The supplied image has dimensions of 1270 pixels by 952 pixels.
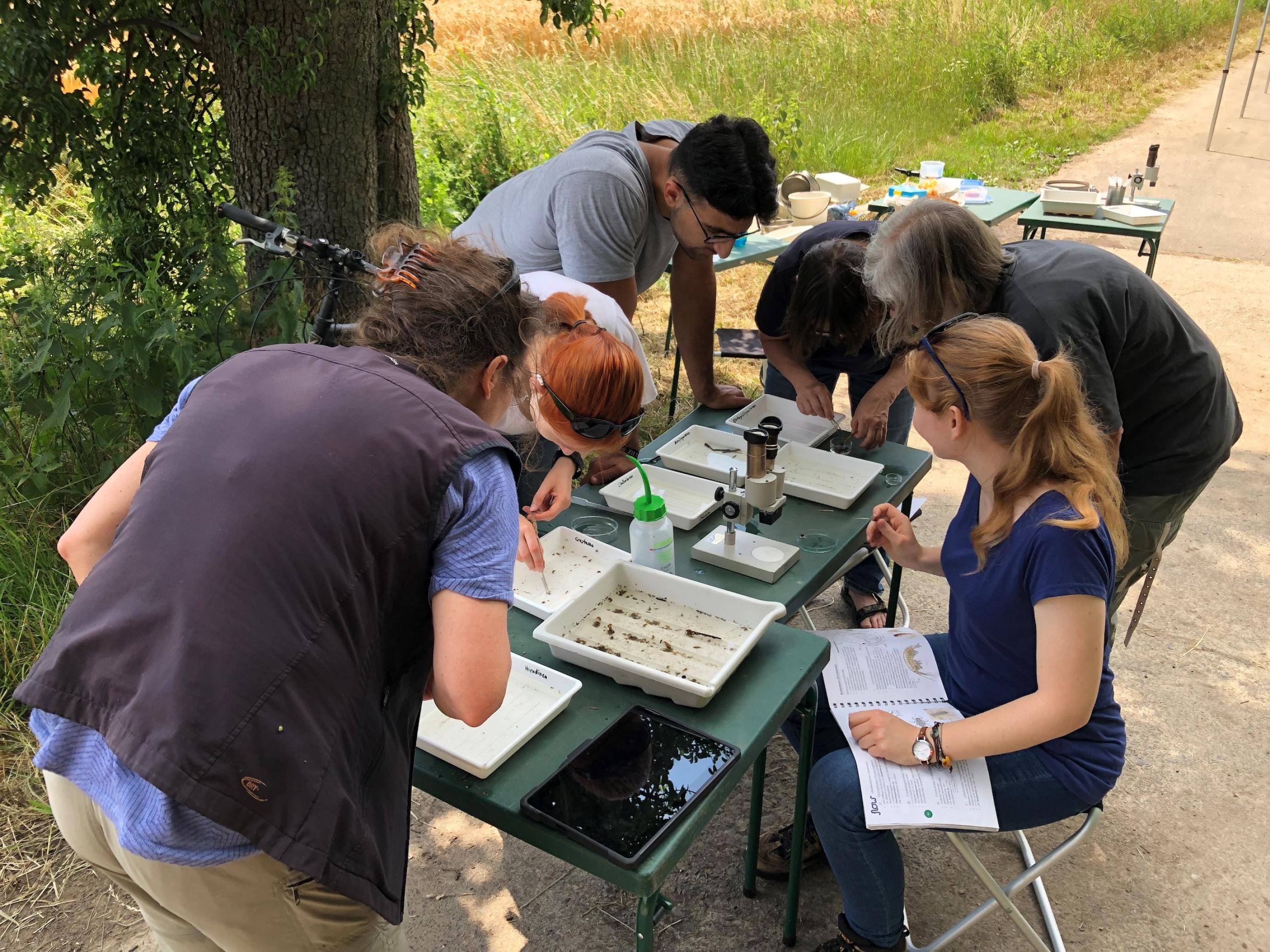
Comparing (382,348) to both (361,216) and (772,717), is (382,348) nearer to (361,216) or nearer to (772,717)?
(772,717)

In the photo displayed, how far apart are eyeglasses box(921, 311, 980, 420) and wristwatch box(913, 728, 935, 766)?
0.58 m

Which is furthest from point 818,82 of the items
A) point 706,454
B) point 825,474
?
point 825,474

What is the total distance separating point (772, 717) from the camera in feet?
4.96

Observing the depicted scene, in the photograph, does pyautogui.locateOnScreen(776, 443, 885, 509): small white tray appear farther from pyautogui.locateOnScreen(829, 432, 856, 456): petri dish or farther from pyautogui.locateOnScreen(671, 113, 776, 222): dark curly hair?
pyautogui.locateOnScreen(671, 113, 776, 222): dark curly hair

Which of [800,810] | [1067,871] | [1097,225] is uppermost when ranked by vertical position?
[1097,225]

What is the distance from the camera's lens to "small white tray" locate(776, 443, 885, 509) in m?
2.28

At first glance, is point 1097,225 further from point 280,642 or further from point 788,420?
point 280,642

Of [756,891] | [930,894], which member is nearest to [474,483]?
[756,891]

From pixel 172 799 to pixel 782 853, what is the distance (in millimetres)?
1558

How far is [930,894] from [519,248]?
6.58ft

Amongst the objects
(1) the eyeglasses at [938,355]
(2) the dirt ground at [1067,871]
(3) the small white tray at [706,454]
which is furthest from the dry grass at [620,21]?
(1) the eyeglasses at [938,355]

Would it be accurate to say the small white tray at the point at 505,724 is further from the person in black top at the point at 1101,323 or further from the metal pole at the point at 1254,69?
the metal pole at the point at 1254,69

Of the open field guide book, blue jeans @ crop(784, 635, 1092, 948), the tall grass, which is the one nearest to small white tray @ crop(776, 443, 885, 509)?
the open field guide book

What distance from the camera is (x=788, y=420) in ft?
9.16
